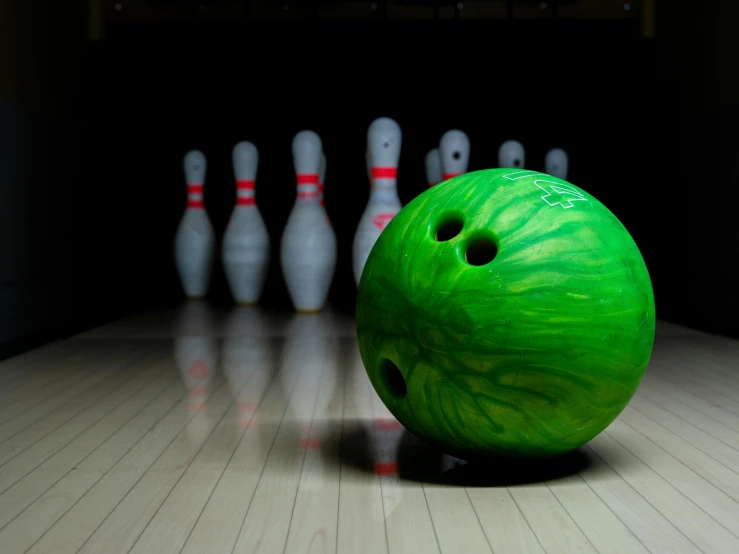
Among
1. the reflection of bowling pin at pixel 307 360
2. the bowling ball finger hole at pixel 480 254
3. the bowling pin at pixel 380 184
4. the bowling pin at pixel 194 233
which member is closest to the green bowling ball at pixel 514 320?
the bowling ball finger hole at pixel 480 254

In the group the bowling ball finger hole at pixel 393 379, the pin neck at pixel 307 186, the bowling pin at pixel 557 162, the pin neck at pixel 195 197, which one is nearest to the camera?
the bowling ball finger hole at pixel 393 379

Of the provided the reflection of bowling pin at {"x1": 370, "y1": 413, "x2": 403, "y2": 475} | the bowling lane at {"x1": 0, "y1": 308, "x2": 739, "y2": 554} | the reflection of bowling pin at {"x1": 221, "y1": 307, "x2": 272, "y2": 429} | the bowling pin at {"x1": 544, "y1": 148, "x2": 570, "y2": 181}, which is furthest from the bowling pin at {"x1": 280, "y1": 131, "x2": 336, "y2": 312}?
the reflection of bowling pin at {"x1": 370, "y1": 413, "x2": 403, "y2": 475}

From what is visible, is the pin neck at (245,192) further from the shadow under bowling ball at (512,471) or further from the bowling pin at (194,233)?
the shadow under bowling ball at (512,471)

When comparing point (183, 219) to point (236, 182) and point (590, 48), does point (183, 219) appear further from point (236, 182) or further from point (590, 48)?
point (590, 48)

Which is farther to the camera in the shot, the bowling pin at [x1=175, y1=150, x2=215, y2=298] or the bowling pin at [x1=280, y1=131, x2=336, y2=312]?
→ the bowling pin at [x1=175, y1=150, x2=215, y2=298]

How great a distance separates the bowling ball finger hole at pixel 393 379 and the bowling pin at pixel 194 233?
3779 mm

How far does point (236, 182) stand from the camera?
19.0 feet

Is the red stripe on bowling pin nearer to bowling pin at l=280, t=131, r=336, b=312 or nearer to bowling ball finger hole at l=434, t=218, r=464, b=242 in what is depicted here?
bowling pin at l=280, t=131, r=336, b=312

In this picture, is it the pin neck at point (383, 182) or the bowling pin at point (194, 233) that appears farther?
the bowling pin at point (194, 233)

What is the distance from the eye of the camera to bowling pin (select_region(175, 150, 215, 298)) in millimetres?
5832

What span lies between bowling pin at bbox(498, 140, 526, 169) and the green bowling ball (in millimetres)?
3397

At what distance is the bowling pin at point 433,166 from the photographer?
5.70 meters

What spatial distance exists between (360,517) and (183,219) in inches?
170

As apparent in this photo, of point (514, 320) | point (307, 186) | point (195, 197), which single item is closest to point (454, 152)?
point (307, 186)
